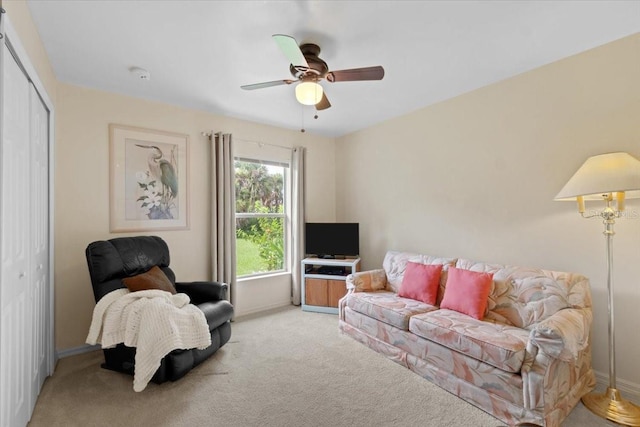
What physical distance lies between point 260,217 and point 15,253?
2.83m

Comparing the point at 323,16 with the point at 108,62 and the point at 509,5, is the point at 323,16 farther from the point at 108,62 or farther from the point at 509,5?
the point at 108,62

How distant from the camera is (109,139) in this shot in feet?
10.5

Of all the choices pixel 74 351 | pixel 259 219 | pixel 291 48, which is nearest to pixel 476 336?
pixel 291 48

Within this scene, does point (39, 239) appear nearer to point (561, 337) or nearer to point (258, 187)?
point (258, 187)

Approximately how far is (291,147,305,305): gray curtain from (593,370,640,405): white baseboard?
3307 millimetres

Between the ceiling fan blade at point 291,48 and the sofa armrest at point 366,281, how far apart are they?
2326 millimetres

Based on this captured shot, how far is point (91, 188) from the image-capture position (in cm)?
310

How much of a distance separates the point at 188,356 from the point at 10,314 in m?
1.21

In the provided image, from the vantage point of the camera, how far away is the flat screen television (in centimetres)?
432

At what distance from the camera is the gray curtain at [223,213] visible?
379 cm

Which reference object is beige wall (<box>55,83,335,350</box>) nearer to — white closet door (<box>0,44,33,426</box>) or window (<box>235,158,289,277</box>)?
window (<box>235,158,289,277</box>)

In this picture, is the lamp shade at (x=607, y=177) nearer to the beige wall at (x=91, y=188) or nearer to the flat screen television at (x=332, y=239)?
the flat screen television at (x=332, y=239)

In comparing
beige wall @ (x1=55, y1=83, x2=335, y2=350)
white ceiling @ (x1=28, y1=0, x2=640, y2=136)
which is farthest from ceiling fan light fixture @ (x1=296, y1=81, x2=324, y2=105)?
beige wall @ (x1=55, y1=83, x2=335, y2=350)

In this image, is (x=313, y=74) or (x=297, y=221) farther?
(x=297, y=221)
